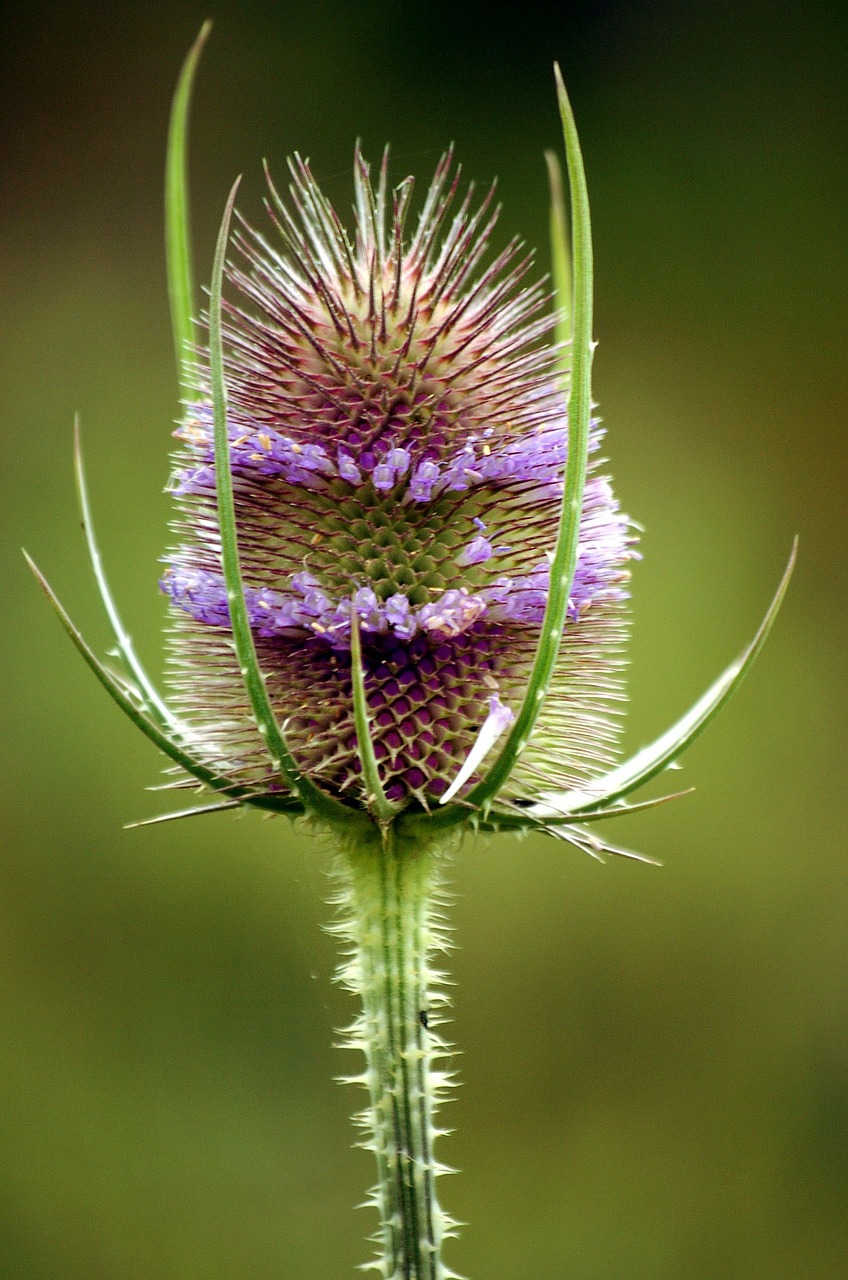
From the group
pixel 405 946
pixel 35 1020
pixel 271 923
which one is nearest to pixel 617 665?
pixel 405 946

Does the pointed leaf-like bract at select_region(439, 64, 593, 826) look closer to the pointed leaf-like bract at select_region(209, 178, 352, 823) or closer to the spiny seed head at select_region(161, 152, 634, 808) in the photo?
the spiny seed head at select_region(161, 152, 634, 808)

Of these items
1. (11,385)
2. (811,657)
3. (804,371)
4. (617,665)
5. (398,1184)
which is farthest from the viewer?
(804,371)

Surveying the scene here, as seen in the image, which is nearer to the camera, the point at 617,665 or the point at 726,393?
the point at 617,665

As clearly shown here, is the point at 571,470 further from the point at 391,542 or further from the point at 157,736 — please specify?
the point at 157,736

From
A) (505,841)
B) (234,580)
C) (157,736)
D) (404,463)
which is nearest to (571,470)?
(404,463)

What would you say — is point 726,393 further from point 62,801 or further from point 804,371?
point 62,801

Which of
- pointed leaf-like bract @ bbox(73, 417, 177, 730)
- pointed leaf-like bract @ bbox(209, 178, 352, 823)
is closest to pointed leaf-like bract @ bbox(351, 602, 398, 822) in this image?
pointed leaf-like bract @ bbox(209, 178, 352, 823)

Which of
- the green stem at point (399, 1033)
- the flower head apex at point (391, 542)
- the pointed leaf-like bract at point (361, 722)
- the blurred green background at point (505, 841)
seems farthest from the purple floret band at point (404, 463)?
the blurred green background at point (505, 841)

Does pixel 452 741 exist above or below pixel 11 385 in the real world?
below
